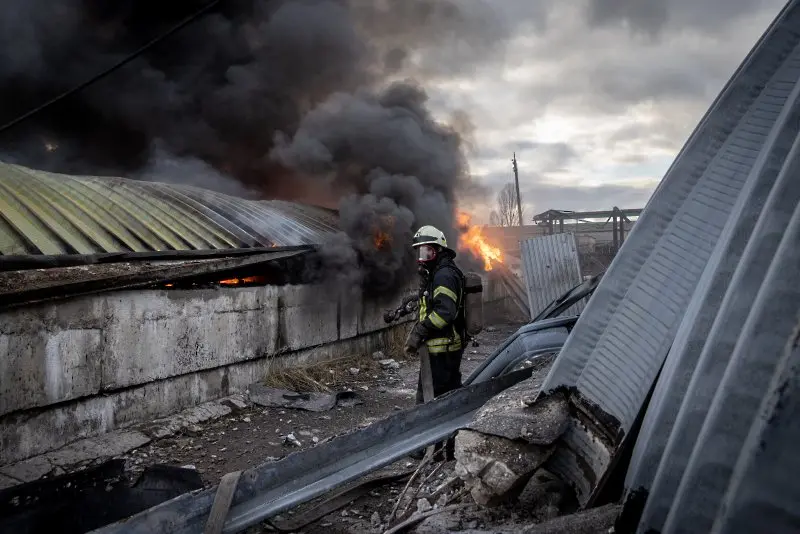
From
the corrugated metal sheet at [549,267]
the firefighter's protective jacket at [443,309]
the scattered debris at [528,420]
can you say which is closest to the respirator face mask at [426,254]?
the firefighter's protective jacket at [443,309]

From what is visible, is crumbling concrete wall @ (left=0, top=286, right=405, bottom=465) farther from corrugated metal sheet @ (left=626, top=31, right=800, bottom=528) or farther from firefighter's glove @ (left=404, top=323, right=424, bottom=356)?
corrugated metal sheet @ (left=626, top=31, right=800, bottom=528)

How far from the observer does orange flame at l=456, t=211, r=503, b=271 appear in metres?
12.0

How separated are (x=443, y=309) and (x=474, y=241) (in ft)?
27.8

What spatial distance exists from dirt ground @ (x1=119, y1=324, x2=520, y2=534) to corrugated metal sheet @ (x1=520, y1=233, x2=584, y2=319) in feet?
15.0

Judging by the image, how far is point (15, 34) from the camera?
1436 centimetres

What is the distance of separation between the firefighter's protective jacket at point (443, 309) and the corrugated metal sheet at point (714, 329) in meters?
2.59

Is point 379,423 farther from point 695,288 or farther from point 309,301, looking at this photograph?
point 309,301

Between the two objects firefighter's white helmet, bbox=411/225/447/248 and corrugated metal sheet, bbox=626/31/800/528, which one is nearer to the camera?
corrugated metal sheet, bbox=626/31/800/528

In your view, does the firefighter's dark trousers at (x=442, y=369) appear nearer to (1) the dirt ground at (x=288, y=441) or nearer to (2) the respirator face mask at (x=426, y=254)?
(1) the dirt ground at (x=288, y=441)

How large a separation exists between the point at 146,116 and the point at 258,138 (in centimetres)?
390

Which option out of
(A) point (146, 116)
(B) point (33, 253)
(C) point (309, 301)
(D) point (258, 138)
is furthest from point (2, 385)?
(A) point (146, 116)

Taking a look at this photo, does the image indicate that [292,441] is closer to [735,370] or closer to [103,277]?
[103,277]

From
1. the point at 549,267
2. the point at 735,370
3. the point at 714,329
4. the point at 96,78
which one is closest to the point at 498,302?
the point at 549,267

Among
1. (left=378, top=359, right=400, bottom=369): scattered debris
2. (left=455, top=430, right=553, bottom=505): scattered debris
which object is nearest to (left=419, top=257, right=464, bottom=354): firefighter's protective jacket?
(left=455, top=430, right=553, bottom=505): scattered debris
